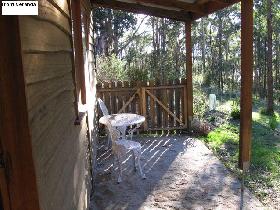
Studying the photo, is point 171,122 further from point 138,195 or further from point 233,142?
point 138,195

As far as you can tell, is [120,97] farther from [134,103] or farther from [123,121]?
[123,121]

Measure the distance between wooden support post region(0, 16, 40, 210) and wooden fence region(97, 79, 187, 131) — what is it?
698cm

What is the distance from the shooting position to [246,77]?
505 centimetres

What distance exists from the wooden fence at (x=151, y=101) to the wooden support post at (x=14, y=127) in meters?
6.98

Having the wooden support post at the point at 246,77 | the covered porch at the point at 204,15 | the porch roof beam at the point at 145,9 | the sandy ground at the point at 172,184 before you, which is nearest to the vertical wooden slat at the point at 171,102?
the covered porch at the point at 204,15

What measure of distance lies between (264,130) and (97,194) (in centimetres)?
598

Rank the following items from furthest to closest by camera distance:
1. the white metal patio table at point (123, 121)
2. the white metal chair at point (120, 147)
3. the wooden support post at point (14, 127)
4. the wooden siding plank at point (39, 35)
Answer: the white metal patio table at point (123, 121) < the white metal chair at point (120, 147) < the wooden siding plank at point (39, 35) < the wooden support post at point (14, 127)

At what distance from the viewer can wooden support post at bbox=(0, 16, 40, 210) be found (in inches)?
51.6

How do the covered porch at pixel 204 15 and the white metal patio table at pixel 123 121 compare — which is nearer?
the covered porch at pixel 204 15

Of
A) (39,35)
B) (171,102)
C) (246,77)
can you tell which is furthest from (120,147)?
(39,35)

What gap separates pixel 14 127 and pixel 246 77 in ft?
13.8

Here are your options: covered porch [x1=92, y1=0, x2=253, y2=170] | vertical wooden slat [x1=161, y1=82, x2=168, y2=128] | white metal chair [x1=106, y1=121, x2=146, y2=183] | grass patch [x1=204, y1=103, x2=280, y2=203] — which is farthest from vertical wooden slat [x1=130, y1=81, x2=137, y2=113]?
white metal chair [x1=106, y1=121, x2=146, y2=183]

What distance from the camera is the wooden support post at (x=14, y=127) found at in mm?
1312

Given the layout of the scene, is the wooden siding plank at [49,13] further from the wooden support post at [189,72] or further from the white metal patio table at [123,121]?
the wooden support post at [189,72]
